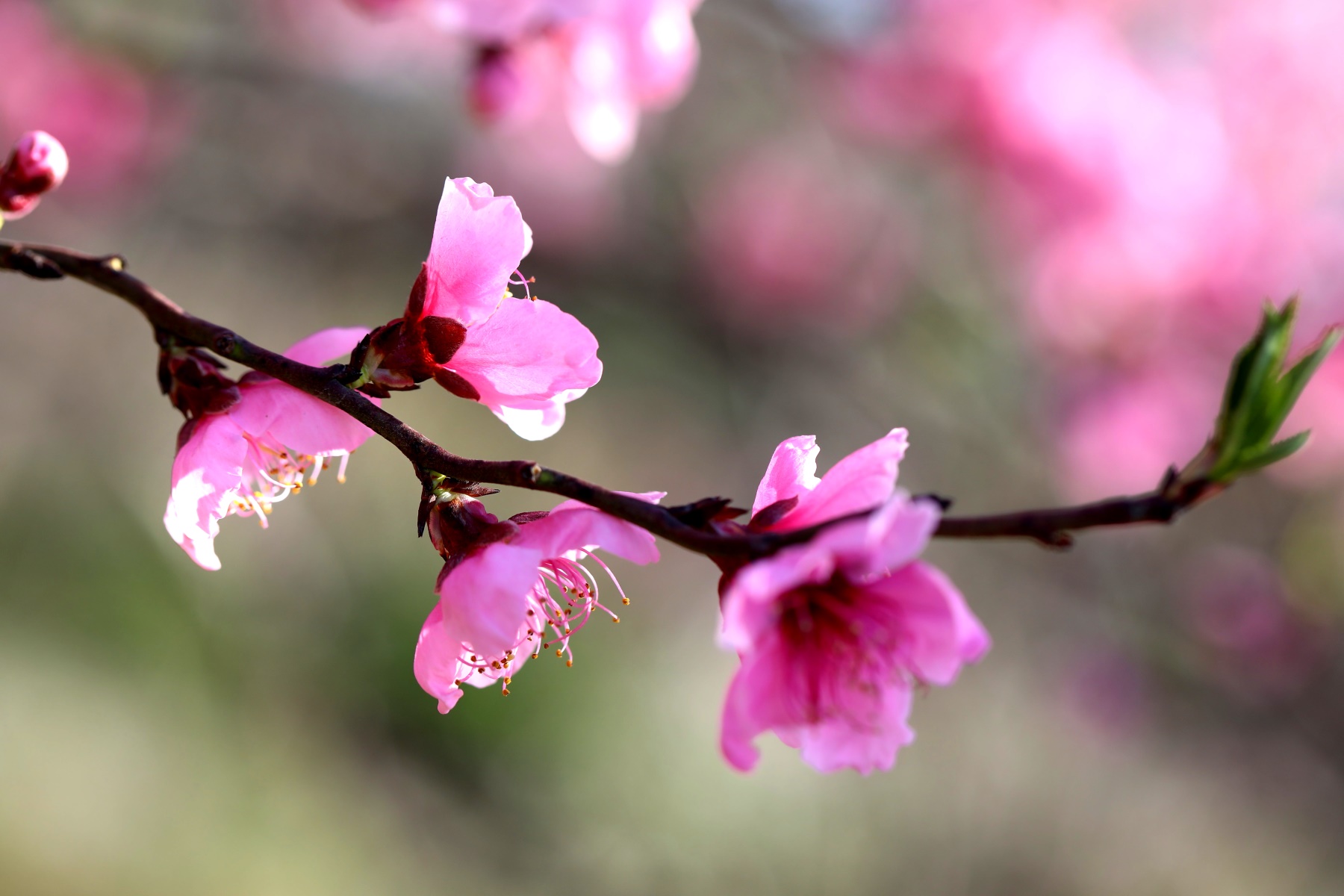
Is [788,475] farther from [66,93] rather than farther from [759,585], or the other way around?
[66,93]

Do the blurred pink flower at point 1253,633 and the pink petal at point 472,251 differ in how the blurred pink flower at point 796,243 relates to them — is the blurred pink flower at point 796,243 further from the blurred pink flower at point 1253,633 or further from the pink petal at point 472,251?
the pink petal at point 472,251

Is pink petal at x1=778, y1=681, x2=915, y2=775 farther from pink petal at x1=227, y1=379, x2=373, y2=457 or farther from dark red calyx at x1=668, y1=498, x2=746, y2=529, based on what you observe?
pink petal at x1=227, y1=379, x2=373, y2=457

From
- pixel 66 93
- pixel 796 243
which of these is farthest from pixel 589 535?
pixel 796 243

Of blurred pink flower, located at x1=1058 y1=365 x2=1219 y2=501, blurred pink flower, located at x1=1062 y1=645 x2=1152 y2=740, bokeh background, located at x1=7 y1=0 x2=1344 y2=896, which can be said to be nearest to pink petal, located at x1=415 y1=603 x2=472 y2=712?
bokeh background, located at x1=7 y1=0 x2=1344 y2=896

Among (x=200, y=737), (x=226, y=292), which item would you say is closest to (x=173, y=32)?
(x=226, y=292)

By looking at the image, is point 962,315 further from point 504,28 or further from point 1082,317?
point 504,28
